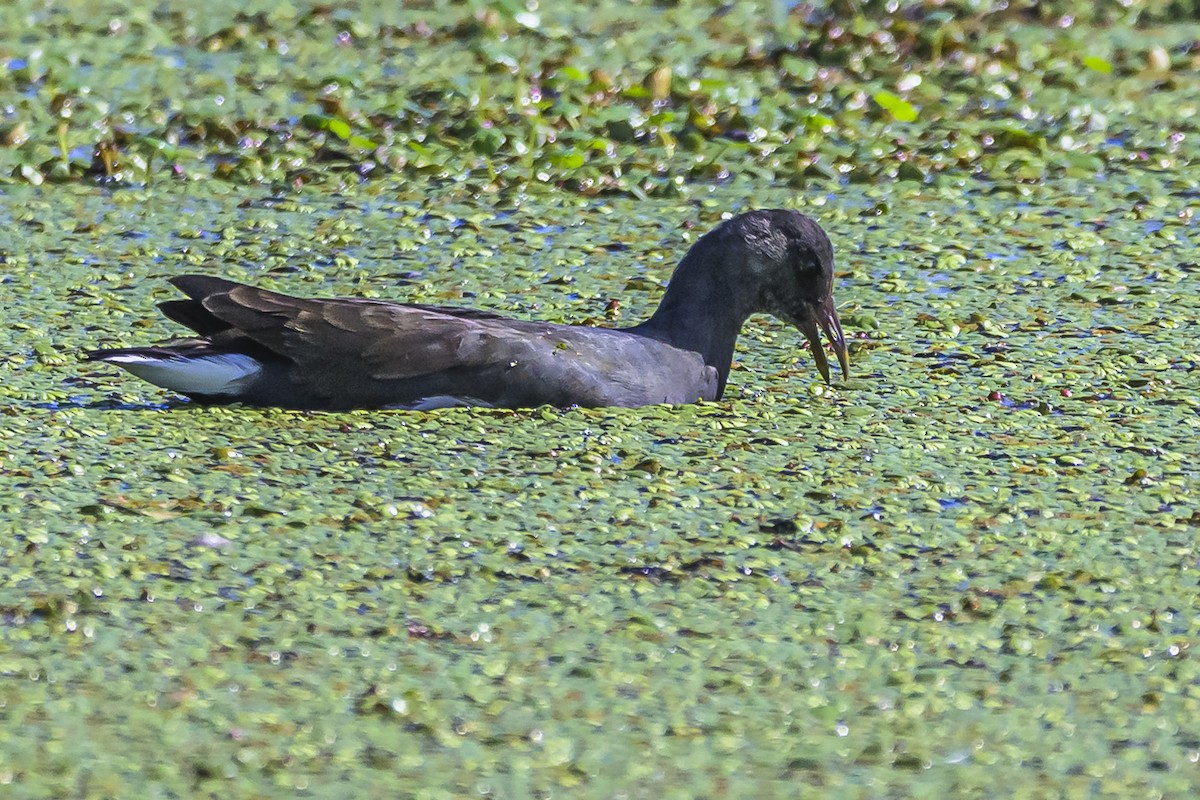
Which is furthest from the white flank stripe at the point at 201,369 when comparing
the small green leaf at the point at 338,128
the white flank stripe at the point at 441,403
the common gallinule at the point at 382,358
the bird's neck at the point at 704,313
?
the small green leaf at the point at 338,128

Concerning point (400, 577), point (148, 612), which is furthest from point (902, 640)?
point (148, 612)

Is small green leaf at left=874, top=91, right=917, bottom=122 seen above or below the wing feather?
above

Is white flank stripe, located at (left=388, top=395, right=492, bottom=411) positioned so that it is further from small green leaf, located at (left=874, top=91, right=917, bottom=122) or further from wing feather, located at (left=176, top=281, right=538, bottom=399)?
small green leaf, located at (left=874, top=91, right=917, bottom=122)

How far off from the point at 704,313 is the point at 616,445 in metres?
0.71

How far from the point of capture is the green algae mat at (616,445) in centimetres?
380

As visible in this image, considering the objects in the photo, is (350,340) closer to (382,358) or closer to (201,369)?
(382,358)

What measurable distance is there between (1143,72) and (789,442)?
4813 millimetres

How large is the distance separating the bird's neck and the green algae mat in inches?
8.4

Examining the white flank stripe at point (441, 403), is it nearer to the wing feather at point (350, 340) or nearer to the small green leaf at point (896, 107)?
the wing feather at point (350, 340)

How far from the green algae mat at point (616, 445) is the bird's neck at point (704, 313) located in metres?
0.21

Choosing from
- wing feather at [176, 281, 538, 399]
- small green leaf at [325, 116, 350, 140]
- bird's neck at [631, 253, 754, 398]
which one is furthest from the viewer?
small green leaf at [325, 116, 350, 140]

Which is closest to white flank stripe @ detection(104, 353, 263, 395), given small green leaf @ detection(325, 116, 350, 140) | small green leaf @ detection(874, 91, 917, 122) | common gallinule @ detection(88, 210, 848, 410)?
common gallinule @ detection(88, 210, 848, 410)

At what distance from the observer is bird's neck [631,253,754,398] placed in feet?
19.6

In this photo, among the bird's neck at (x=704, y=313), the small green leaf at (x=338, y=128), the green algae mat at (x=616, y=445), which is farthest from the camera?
the small green leaf at (x=338, y=128)
